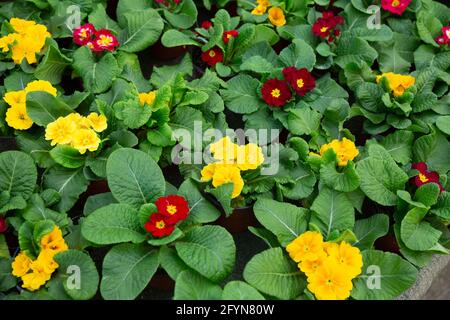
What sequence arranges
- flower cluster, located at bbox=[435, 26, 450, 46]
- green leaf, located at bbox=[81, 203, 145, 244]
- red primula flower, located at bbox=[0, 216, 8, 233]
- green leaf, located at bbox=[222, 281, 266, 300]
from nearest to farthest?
green leaf, located at bbox=[222, 281, 266, 300] < green leaf, located at bbox=[81, 203, 145, 244] < red primula flower, located at bbox=[0, 216, 8, 233] < flower cluster, located at bbox=[435, 26, 450, 46]

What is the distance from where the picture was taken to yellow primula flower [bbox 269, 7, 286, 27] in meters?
3.15

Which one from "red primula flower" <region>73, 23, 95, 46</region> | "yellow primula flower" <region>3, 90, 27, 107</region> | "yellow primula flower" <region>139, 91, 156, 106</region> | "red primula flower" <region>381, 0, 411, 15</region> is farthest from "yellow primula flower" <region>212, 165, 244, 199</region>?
"red primula flower" <region>381, 0, 411, 15</region>

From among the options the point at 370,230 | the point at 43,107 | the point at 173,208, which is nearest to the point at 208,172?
the point at 173,208

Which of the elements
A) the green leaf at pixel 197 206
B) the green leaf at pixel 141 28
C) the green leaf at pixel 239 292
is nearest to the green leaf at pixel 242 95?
the green leaf at pixel 141 28

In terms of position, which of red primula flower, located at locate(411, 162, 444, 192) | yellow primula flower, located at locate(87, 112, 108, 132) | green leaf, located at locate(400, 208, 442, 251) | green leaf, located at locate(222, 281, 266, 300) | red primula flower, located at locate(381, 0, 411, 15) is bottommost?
green leaf, located at locate(400, 208, 442, 251)

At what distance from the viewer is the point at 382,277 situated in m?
2.17

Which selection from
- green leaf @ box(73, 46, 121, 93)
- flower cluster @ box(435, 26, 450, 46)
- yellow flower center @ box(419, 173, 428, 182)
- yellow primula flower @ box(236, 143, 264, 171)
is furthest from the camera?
flower cluster @ box(435, 26, 450, 46)

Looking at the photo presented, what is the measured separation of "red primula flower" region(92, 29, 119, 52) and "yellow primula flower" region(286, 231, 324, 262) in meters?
1.38

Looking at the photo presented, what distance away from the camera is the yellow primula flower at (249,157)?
7.55ft

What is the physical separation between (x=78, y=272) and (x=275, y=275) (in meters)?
0.73

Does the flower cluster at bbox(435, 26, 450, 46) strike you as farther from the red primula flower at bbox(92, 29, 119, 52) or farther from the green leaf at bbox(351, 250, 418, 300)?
the red primula flower at bbox(92, 29, 119, 52)

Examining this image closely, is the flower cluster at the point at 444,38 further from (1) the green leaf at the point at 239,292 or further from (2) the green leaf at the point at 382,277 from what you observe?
(1) the green leaf at the point at 239,292

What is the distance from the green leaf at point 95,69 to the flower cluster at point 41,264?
0.85 meters
